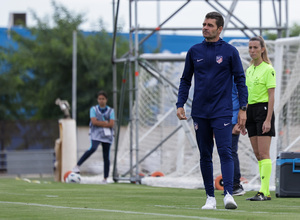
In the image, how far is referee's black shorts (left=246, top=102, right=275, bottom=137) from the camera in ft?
33.4

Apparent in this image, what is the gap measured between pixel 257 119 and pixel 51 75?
28464 millimetres

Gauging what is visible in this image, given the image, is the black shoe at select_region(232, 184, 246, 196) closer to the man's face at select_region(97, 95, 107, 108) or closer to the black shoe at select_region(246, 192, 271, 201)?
the black shoe at select_region(246, 192, 271, 201)

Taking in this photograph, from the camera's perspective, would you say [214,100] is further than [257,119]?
No

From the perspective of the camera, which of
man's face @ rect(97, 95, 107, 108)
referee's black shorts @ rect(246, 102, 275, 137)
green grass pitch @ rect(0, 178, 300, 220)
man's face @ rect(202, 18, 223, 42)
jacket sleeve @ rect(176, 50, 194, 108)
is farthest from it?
man's face @ rect(97, 95, 107, 108)

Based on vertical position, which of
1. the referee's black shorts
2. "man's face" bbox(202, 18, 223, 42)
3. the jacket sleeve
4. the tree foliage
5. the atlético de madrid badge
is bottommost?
the tree foliage

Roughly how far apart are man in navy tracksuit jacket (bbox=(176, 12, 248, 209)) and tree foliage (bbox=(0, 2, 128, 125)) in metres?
28.0

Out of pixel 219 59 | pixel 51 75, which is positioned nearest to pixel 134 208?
pixel 219 59

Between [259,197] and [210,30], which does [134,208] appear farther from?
[259,197]

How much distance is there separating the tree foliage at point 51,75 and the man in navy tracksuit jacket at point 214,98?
28.0m

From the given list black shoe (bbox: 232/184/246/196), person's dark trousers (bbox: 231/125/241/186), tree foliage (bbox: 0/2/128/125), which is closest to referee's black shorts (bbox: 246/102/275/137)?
person's dark trousers (bbox: 231/125/241/186)

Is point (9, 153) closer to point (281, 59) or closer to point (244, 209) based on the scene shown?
point (281, 59)

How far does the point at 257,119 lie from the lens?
1020 centimetres

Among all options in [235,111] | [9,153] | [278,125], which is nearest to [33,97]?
[9,153]

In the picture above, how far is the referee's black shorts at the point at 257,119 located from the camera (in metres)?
10.2
